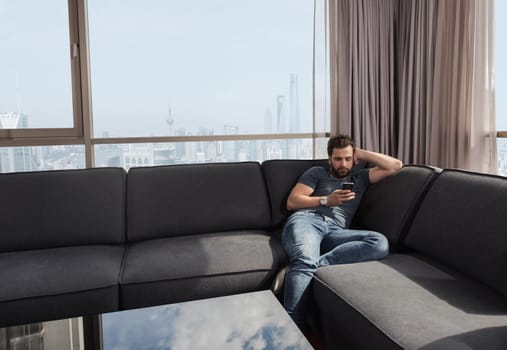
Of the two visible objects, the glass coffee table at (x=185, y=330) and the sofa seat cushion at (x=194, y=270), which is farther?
the sofa seat cushion at (x=194, y=270)

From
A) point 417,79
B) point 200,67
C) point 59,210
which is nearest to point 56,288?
point 59,210

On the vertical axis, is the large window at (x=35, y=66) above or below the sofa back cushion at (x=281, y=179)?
above

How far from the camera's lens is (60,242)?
2.21 metres

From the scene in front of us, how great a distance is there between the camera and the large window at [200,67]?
3031mm

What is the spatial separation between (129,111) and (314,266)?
195 cm

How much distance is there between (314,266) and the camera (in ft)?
6.11

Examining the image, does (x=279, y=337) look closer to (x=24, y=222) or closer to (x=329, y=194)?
(x=329, y=194)

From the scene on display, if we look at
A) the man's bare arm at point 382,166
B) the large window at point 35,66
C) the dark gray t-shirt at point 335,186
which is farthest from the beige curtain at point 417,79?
the large window at point 35,66

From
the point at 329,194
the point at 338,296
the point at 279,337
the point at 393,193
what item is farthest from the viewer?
the point at 329,194

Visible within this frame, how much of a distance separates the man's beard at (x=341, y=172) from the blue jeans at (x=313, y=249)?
30 centimetres

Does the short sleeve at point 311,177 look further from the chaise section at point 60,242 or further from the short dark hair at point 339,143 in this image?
the chaise section at point 60,242

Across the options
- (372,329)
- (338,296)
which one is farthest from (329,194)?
(372,329)

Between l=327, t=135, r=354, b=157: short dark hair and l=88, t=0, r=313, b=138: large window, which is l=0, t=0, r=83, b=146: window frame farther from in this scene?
l=327, t=135, r=354, b=157: short dark hair

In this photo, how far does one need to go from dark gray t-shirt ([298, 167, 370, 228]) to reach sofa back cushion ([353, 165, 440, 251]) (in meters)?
0.08
